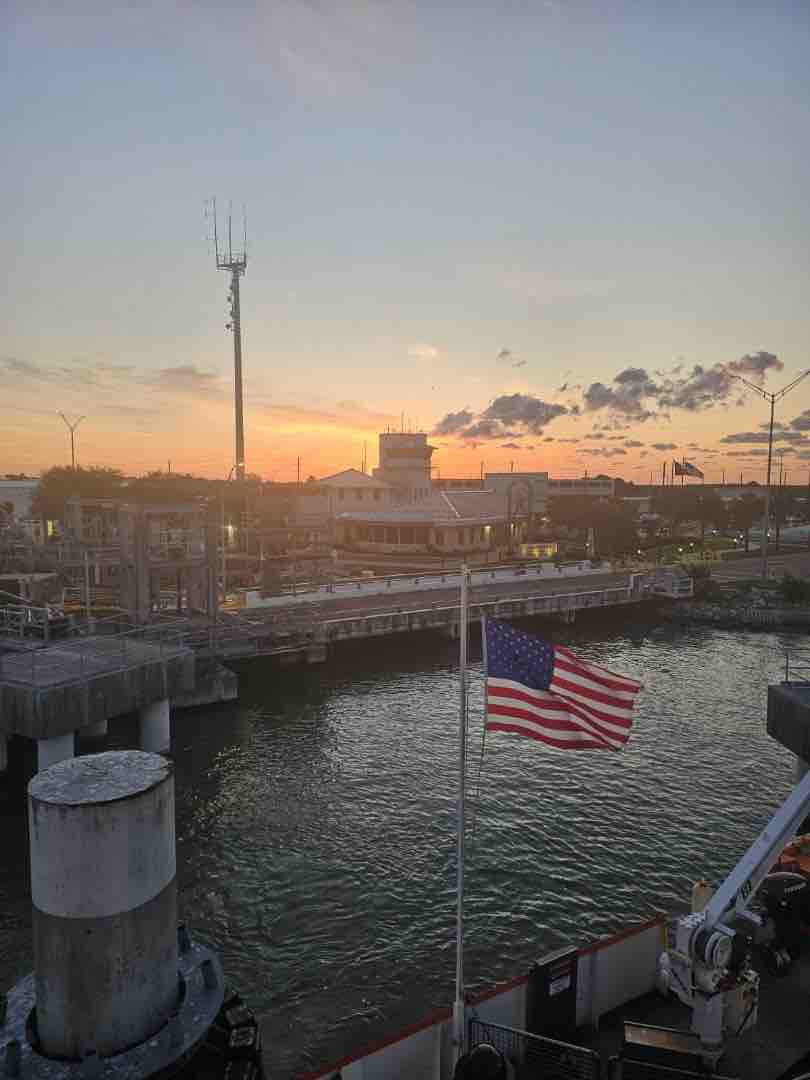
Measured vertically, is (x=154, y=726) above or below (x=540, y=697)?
below

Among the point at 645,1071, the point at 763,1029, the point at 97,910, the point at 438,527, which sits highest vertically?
the point at 438,527

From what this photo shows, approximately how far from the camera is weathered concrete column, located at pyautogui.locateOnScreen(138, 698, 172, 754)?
2708 centimetres

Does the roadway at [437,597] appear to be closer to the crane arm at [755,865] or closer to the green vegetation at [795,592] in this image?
the green vegetation at [795,592]

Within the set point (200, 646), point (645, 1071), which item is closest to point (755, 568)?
point (200, 646)

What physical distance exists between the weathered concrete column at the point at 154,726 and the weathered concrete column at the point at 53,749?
3826 millimetres

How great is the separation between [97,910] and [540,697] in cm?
603

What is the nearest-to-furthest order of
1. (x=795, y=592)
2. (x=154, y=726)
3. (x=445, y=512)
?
(x=154, y=726) < (x=795, y=592) < (x=445, y=512)

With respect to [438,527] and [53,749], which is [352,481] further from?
[53,749]

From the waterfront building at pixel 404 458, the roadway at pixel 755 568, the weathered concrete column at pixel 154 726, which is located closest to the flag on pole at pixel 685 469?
the roadway at pixel 755 568

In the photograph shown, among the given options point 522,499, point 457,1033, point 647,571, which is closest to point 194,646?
point 457,1033

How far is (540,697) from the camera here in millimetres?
10406

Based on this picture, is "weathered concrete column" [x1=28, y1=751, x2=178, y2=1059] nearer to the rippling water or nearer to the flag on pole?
the rippling water

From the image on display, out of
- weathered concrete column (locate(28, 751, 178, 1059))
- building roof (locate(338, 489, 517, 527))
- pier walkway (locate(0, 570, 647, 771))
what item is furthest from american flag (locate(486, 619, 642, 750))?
building roof (locate(338, 489, 517, 527))

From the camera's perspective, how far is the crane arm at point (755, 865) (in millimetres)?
10289
